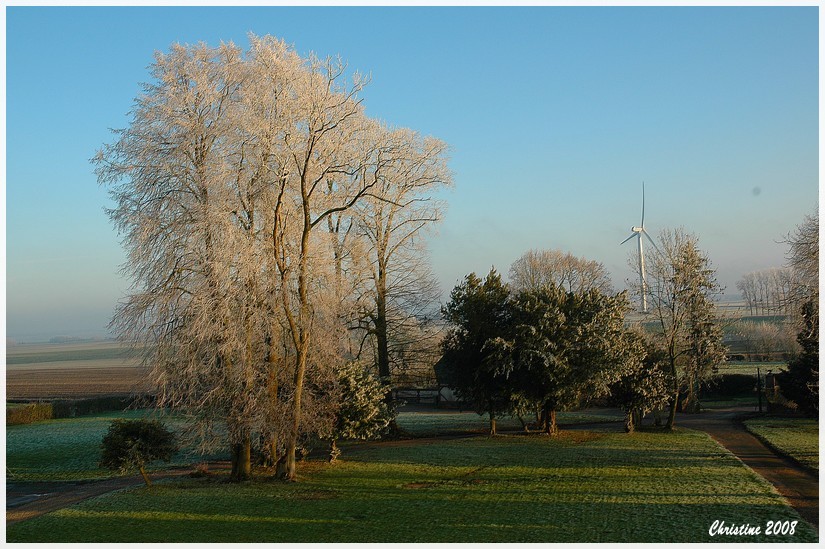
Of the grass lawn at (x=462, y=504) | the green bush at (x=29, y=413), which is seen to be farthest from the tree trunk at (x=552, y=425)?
the green bush at (x=29, y=413)

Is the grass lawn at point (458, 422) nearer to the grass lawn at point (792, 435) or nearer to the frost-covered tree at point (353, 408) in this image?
the frost-covered tree at point (353, 408)

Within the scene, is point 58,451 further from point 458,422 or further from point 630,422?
point 630,422

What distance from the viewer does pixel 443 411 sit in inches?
1745

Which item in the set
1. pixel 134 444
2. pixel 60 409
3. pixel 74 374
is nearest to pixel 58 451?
pixel 134 444

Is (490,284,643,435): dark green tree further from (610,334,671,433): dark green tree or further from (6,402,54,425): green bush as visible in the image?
(6,402,54,425): green bush

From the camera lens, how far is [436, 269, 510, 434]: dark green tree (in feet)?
95.0

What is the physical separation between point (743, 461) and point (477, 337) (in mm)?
11432

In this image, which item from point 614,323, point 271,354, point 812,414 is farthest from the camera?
point 812,414

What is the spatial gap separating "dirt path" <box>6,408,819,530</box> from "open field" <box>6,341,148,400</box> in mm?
3361

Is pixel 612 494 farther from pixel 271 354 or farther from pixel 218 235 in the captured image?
pixel 218 235

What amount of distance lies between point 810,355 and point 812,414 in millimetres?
3772

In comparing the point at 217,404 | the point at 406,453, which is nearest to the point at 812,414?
the point at 406,453

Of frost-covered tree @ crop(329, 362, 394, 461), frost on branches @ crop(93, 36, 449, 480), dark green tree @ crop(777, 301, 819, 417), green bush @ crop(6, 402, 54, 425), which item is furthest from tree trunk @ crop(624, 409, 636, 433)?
green bush @ crop(6, 402, 54, 425)

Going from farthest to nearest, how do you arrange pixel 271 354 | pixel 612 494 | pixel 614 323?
pixel 614 323 < pixel 271 354 < pixel 612 494
